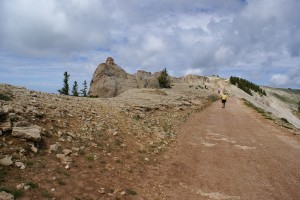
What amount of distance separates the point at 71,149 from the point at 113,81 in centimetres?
3370

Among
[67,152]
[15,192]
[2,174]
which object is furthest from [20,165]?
[67,152]

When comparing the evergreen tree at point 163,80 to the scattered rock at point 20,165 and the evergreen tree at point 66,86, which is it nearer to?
the evergreen tree at point 66,86

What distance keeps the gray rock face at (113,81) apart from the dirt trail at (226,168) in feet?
74.2

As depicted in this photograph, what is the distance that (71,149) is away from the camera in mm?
14672

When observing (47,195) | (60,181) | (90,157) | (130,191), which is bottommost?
(130,191)

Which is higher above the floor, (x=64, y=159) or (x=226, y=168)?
(x=64, y=159)

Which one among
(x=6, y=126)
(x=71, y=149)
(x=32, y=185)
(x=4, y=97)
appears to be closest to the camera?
(x=32, y=185)

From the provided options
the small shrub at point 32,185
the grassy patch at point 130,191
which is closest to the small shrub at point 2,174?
the small shrub at point 32,185

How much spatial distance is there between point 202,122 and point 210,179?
15.8m

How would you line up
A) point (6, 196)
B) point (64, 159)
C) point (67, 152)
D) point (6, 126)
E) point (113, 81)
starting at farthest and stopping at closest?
point (113, 81) → point (67, 152) → point (6, 126) → point (64, 159) → point (6, 196)

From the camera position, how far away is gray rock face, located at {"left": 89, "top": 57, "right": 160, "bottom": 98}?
4638cm

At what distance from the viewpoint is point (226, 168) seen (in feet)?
53.3

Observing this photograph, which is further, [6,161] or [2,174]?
[6,161]

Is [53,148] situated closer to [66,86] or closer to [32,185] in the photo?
[32,185]
